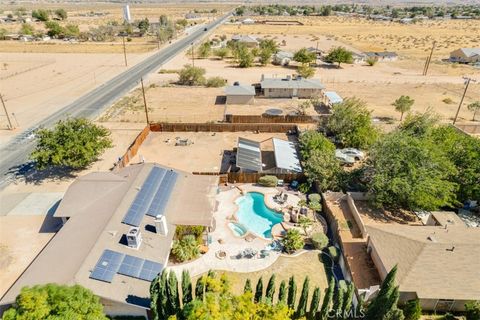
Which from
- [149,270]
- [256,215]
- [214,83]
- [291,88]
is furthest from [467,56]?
[149,270]

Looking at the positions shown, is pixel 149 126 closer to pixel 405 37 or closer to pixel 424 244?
pixel 424 244

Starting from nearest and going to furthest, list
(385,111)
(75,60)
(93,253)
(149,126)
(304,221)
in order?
(93,253) → (304,221) → (149,126) → (385,111) → (75,60)

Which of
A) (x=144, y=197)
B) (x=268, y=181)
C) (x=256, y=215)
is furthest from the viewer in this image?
(x=268, y=181)

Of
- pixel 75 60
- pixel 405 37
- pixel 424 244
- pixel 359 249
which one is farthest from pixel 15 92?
pixel 405 37

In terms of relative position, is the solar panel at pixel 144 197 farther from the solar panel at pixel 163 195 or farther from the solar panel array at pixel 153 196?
the solar panel at pixel 163 195

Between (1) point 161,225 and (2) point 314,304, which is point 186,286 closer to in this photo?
(1) point 161,225

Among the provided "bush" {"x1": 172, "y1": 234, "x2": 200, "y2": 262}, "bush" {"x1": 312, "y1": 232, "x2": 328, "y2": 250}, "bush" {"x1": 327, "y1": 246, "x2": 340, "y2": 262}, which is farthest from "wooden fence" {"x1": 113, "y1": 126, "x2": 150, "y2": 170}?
"bush" {"x1": 327, "y1": 246, "x2": 340, "y2": 262}
